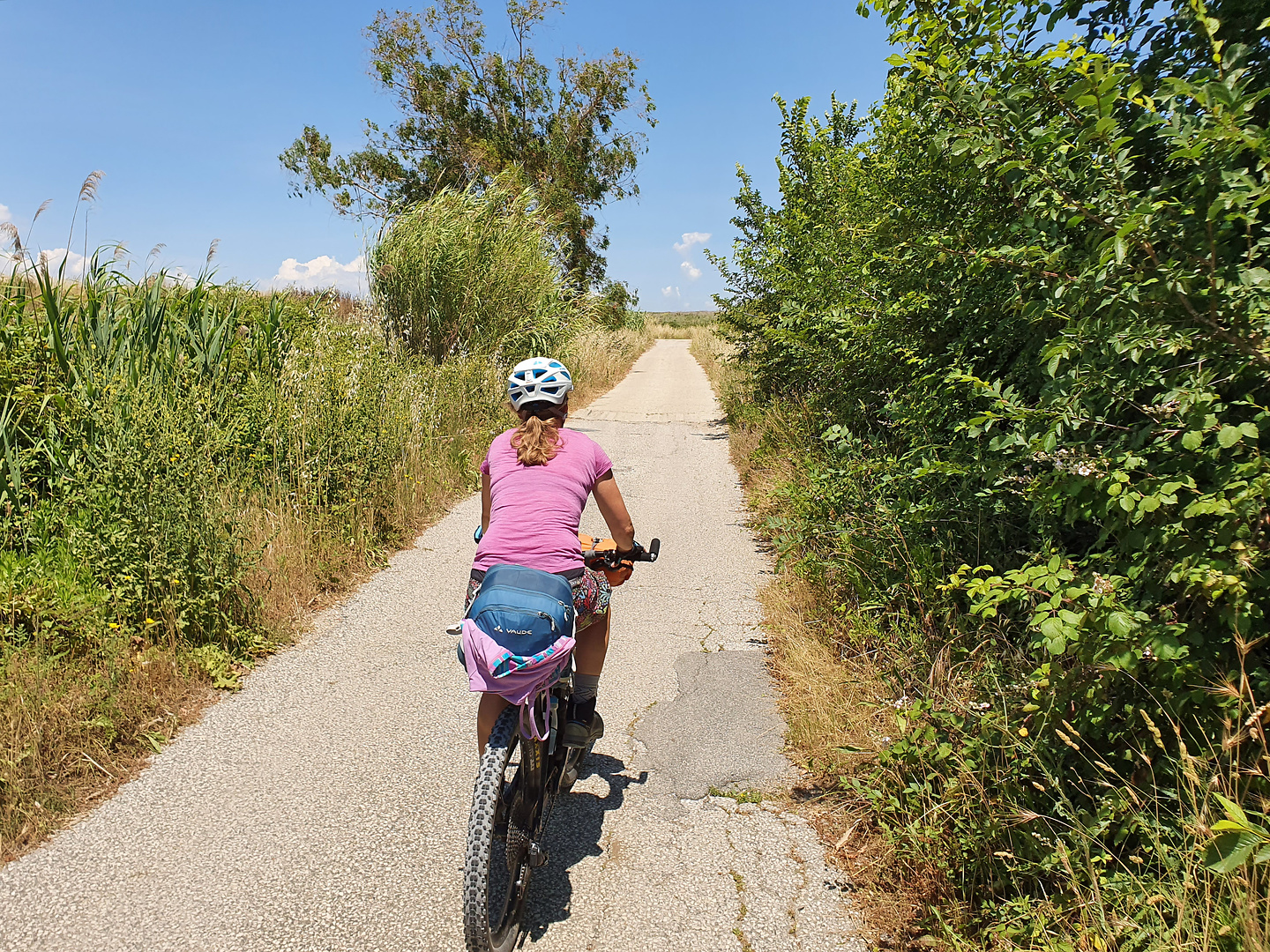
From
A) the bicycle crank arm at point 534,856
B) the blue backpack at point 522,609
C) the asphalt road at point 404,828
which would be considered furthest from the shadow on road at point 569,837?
the blue backpack at point 522,609

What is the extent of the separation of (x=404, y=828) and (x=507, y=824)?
3.05 feet

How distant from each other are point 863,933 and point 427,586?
14.2ft

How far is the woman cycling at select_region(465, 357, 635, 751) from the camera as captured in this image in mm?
2703

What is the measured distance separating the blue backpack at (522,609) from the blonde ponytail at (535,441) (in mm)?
495

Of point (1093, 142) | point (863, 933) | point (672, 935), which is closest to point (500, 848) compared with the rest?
point (672, 935)

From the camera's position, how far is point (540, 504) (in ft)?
9.05

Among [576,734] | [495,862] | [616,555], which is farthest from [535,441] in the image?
[495,862]

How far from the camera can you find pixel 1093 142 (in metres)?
2.55

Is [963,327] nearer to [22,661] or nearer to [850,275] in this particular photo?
[850,275]

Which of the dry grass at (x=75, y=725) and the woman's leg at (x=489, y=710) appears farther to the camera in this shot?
the dry grass at (x=75, y=725)

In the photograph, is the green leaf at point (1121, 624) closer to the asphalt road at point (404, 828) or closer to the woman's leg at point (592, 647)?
the asphalt road at point (404, 828)

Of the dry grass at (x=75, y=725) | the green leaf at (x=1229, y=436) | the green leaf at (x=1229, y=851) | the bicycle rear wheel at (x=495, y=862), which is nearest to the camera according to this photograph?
the green leaf at (x=1229, y=851)

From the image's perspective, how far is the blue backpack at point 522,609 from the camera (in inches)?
92.5

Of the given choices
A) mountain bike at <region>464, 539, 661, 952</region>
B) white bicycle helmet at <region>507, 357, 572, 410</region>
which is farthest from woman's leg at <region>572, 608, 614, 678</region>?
white bicycle helmet at <region>507, 357, 572, 410</region>
